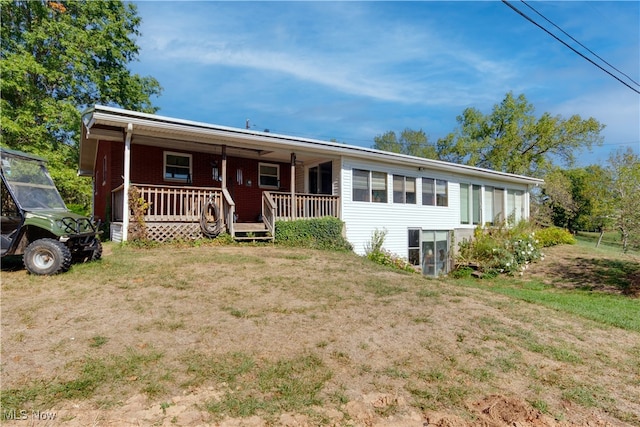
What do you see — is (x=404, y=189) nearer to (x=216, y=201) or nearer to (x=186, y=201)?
(x=216, y=201)

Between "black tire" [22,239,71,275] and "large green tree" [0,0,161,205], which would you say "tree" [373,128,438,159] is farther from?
"black tire" [22,239,71,275]

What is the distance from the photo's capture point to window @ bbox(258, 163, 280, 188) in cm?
1546

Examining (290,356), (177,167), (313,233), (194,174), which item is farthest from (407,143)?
(290,356)

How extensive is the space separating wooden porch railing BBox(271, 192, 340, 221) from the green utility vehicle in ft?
20.0

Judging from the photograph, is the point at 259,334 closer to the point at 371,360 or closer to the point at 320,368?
the point at 320,368

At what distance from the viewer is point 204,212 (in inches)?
442

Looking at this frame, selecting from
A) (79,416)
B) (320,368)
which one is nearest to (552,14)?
(320,368)

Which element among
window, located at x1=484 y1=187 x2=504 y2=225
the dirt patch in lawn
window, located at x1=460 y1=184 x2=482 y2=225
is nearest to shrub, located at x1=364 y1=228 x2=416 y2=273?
window, located at x1=460 y1=184 x2=482 y2=225

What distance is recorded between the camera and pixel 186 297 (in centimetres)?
614

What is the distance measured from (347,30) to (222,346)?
7.28m

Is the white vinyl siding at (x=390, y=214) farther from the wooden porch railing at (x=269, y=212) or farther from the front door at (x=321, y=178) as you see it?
the wooden porch railing at (x=269, y=212)

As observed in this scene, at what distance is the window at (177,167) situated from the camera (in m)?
13.4

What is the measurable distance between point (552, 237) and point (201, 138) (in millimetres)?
17505

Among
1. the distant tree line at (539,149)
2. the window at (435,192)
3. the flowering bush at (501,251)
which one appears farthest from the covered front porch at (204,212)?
the distant tree line at (539,149)
